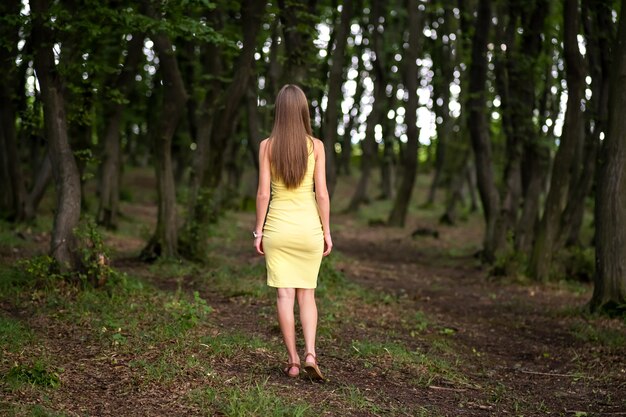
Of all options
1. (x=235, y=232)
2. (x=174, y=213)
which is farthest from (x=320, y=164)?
(x=235, y=232)

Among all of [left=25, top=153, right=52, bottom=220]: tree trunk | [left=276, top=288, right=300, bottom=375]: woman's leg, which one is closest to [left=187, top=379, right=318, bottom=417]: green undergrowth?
[left=276, top=288, right=300, bottom=375]: woman's leg

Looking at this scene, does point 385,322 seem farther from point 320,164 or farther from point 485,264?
point 485,264

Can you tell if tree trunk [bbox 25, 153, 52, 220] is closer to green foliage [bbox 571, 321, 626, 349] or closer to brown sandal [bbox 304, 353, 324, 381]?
green foliage [bbox 571, 321, 626, 349]

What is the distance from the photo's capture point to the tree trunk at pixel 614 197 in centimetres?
980

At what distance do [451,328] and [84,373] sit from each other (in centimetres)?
502

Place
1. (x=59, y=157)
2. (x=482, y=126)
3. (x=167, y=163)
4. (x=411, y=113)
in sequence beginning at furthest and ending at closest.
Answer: (x=411, y=113), (x=482, y=126), (x=167, y=163), (x=59, y=157)

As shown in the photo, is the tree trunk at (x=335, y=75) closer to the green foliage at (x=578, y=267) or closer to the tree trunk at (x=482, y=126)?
the tree trunk at (x=482, y=126)

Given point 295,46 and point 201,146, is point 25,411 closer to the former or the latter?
point 295,46

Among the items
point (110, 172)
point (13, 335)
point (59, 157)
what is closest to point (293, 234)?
point (13, 335)

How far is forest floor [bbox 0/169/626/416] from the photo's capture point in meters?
5.66

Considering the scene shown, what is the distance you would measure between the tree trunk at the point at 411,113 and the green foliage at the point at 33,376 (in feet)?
60.3

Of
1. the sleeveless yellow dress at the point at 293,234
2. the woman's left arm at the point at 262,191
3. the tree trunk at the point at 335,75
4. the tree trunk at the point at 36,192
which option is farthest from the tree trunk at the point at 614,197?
the tree trunk at the point at 36,192

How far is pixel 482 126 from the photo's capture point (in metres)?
16.7

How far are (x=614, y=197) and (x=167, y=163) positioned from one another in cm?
689
